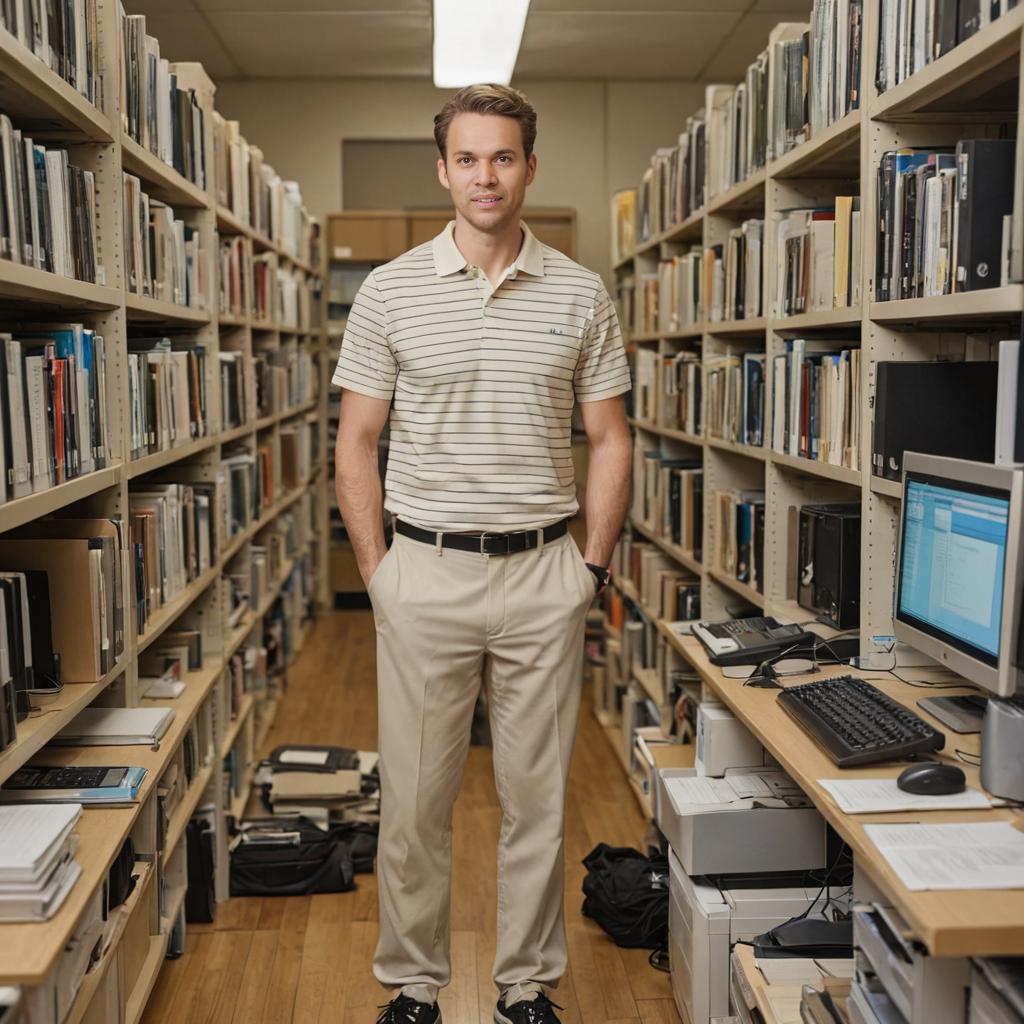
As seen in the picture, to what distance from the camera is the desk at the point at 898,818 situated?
135 centimetres

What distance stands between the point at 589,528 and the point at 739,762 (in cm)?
60

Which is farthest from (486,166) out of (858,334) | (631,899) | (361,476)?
(631,899)

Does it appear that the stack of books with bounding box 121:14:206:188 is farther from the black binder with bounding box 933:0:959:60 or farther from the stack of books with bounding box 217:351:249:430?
the black binder with bounding box 933:0:959:60

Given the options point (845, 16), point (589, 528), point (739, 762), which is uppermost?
point (845, 16)

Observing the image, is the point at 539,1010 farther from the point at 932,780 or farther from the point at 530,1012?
the point at 932,780

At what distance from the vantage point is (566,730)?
7.77 ft

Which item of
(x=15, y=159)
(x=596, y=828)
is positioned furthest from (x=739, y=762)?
(x=15, y=159)

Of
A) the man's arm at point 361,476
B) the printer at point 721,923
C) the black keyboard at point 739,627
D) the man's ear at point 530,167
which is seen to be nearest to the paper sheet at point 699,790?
the printer at point 721,923

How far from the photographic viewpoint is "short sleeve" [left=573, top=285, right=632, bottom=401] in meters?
2.43

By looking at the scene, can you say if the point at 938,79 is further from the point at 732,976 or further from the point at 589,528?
the point at 732,976

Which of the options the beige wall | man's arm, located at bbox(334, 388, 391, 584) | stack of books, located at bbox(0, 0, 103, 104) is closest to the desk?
man's arm, located at bbox(334, 388, 391, 584)

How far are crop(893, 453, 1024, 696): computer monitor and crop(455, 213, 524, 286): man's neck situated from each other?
33.5 inches

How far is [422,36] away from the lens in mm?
6414

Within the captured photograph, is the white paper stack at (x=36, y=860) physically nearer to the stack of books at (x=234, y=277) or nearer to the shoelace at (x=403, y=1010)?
the shoelace at (x=403, y=1010)
